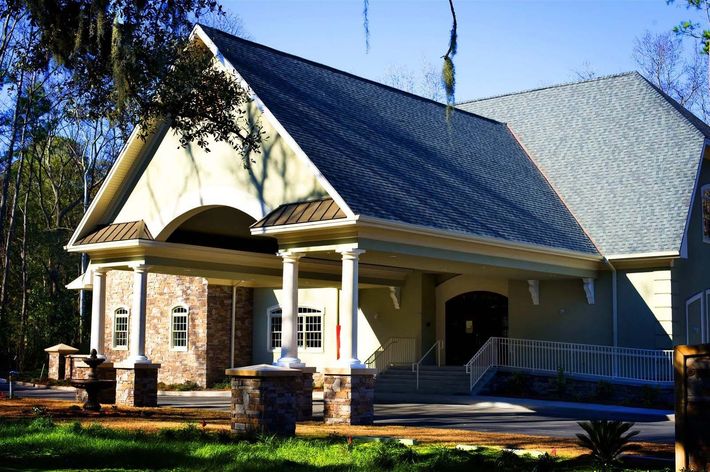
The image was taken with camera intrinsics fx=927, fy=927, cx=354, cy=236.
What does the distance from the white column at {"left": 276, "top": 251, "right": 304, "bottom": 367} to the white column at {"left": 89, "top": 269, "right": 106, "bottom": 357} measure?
5.97 m

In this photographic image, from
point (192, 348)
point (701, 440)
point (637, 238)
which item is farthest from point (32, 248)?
point (701, 440)

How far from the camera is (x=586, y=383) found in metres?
23.8

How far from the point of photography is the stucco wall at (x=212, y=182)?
1894 centimetres

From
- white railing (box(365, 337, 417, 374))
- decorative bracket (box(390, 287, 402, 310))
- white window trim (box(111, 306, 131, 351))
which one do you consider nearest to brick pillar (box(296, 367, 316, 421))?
white railing (box(365, 337, 417, 374))

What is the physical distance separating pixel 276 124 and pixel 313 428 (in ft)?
20.3

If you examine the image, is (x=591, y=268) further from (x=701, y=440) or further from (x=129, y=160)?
(x=701, y=440)

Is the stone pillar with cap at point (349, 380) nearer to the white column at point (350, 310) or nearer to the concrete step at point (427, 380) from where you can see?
the white column at point (350, 310)

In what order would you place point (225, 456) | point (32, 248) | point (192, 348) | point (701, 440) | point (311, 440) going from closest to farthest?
1. point (701, 440)
2. point (225, 456)
3. point (311, 440)
4. point (192, 348)
5. point (32, 248)

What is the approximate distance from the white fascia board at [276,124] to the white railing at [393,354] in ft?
36.9

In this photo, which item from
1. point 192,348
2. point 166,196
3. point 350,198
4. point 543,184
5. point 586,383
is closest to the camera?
point 350,198

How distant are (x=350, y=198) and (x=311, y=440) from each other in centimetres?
566

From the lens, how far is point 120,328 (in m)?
33.9

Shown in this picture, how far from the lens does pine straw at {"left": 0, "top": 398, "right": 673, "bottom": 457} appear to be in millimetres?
13438

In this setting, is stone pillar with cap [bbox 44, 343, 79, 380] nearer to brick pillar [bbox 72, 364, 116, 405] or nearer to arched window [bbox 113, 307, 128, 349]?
arched window [bbox 113, 307, 128, 349]
